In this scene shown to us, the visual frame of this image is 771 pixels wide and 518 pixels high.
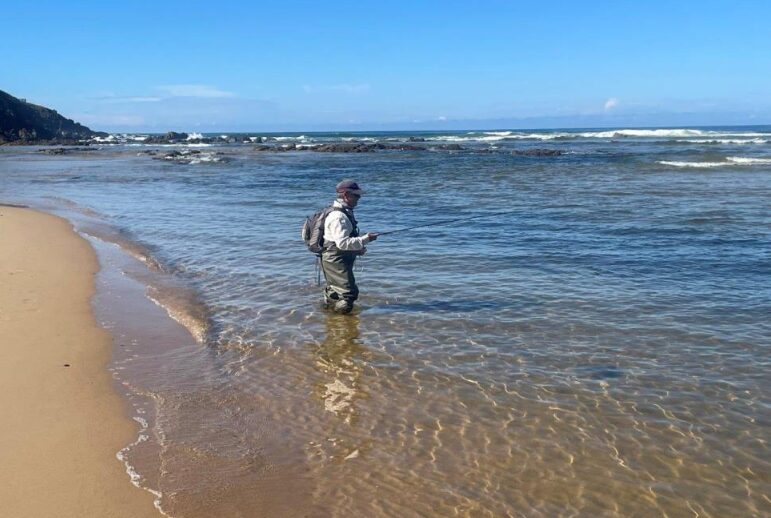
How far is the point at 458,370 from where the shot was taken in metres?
6.54

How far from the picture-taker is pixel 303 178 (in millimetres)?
30859

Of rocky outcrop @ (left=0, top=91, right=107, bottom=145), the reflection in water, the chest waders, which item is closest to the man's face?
the chest waders

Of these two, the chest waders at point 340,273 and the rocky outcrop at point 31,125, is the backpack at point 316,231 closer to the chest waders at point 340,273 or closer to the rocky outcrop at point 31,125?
the chest waders at point 340,273

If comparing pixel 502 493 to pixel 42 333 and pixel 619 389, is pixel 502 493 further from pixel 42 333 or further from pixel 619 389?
pixel 42 333

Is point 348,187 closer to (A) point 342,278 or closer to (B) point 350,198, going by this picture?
(B) point 350,198

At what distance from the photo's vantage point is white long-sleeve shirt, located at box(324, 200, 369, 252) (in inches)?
311

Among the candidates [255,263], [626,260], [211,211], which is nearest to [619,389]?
[626,260]

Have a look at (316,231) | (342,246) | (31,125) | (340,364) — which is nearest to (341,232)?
(342,246)

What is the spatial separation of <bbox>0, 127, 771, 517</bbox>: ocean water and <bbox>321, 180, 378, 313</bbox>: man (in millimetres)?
286

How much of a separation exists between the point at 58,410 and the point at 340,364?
8.43 ft

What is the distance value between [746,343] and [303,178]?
25335 mm

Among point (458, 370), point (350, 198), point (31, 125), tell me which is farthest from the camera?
point (31, 125)

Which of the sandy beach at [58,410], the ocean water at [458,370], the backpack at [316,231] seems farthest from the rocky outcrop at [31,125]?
the backpack at [316,231]

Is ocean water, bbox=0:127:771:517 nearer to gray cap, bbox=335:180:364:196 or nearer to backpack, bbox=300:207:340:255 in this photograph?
backpack, bbox=300:207:340:255
